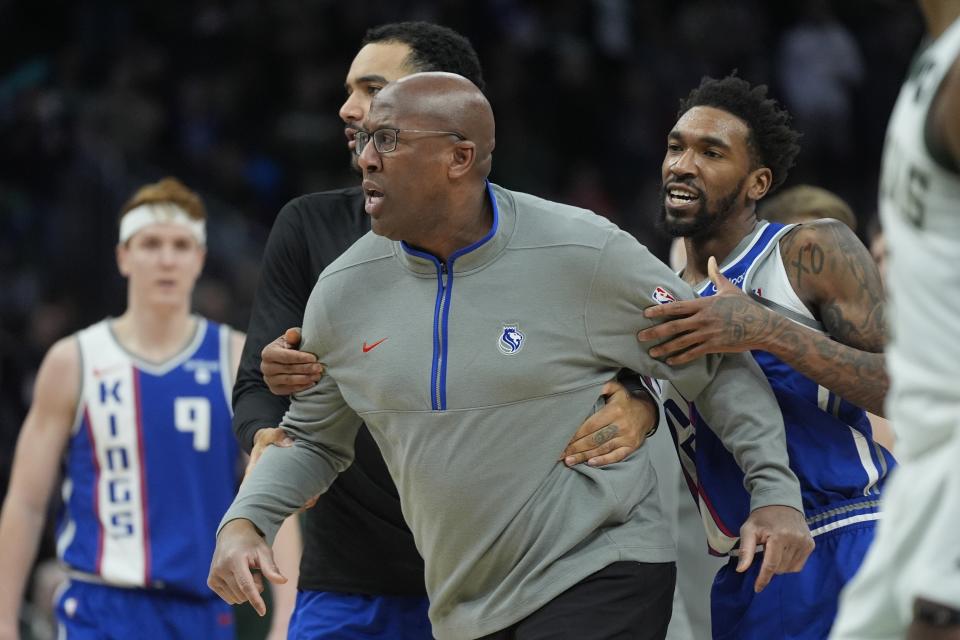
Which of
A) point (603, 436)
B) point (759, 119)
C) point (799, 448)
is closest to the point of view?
point (603, 436)

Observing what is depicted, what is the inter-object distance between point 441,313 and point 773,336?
886 mm

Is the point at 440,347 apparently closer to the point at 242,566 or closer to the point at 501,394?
the point at 501,394

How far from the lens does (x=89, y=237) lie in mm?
11062

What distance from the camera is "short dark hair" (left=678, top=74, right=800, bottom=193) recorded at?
4625 mm

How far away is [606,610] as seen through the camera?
383 centimetres

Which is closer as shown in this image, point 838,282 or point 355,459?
point 838,282

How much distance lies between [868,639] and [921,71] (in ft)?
3.62

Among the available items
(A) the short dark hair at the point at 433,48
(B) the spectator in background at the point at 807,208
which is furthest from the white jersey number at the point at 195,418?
(B) the spectator in background at the point at 807,208

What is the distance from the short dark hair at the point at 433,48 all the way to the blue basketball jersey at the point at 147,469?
2.23 meters

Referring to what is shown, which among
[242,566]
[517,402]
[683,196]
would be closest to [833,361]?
[683,196]

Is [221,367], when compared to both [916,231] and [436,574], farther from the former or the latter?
[916,231]

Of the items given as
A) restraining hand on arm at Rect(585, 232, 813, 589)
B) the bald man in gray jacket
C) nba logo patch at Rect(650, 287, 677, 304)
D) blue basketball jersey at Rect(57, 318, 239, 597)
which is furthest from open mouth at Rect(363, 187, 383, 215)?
blue basketball jersey at Rect(57, 318, 239, 597)

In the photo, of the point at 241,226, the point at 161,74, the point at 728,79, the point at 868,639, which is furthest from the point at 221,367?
the point at 161,74

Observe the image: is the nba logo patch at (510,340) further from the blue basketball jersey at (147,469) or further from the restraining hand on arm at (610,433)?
the blue basketball jersey at (147,469)
